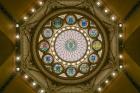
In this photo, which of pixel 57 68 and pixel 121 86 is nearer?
pixel 121 86

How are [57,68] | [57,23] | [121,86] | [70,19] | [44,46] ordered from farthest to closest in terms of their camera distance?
1. [70,19]
2. [57,23]
3. [44,46]
4. [57,68]
5. [121,86]

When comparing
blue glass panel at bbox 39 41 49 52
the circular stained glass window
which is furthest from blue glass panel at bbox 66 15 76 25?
blue glass panel at bbox 39 41 49 52

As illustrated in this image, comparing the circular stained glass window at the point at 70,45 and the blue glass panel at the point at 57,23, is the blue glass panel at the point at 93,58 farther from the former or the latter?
the blue glass panel at the point at 57,23

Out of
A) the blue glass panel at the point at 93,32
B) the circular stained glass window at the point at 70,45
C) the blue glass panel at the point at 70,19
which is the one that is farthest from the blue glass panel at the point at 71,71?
the blue glass panel at the point at 70,19

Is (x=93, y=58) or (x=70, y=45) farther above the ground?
(x=70, y=45)

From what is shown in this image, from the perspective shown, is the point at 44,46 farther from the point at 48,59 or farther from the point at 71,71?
the point at 71,71

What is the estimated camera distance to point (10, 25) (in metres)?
23.0

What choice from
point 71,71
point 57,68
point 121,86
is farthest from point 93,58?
point 121,86

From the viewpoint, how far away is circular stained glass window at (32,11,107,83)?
27.5m

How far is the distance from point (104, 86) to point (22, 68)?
485 centimetres

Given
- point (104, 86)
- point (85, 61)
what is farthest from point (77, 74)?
point (104, 86)

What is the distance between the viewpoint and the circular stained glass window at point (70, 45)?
27.5 meters

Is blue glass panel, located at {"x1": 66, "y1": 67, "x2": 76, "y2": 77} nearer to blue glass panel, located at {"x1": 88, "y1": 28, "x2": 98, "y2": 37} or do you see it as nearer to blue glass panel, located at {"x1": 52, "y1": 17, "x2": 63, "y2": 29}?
blue glass panel, located at {"x1": 88, "y1": 28, "x2": 98, "y2": 37}

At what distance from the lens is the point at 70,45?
28016 millimetres
